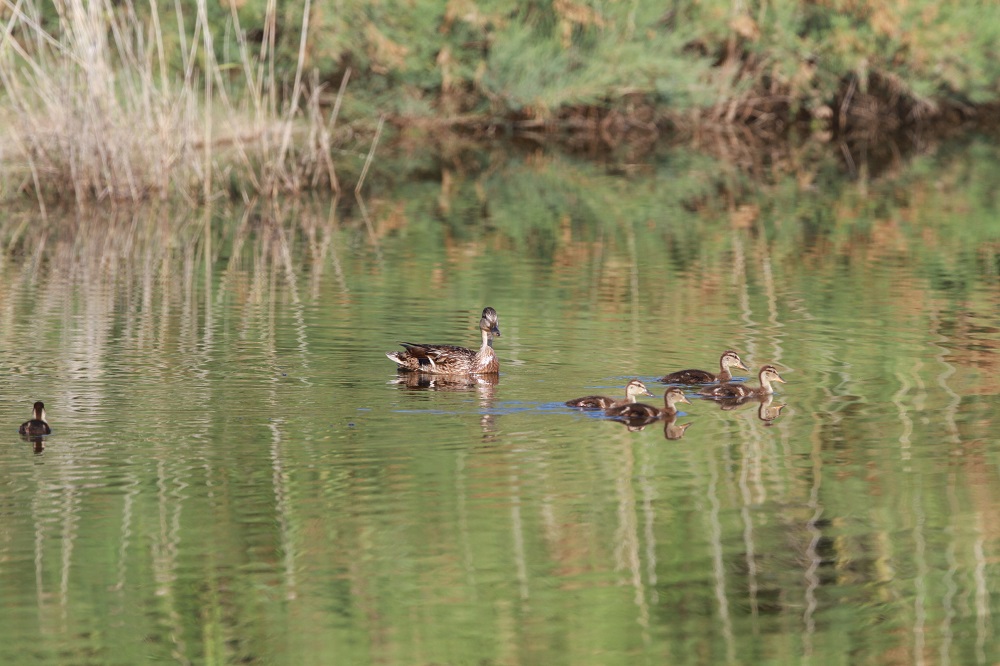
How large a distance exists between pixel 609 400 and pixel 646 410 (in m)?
0.26

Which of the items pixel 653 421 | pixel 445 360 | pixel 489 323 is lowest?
pixel 653 421

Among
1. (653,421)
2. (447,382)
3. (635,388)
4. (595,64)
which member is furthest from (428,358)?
(595,64)

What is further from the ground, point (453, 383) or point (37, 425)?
point (37, 425)

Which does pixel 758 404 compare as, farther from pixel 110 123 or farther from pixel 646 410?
pixel 110 123

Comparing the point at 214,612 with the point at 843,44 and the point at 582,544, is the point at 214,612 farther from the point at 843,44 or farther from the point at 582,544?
the point at 843,44

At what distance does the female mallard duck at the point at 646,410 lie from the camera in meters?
10.9

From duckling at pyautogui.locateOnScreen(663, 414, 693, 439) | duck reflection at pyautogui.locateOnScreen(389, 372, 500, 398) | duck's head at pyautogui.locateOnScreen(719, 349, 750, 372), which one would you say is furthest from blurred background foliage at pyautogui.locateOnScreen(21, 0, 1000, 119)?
duckling at pyautogui.locateOnScreen(663, 414, 693, 439)

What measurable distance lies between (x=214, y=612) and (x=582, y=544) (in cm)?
184

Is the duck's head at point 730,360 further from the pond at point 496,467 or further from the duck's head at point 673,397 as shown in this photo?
the duck's head at point 673,397

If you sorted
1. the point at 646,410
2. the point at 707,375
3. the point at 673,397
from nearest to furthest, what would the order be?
1. the point at 646,410
2. the point at 673,397
3. the point at 707,375

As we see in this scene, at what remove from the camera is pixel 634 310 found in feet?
49.7

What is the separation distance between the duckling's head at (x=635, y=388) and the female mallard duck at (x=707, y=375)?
1.75ft

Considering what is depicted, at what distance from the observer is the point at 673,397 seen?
11164mm

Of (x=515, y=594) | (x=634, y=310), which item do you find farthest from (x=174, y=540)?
(x=634, y=310)
